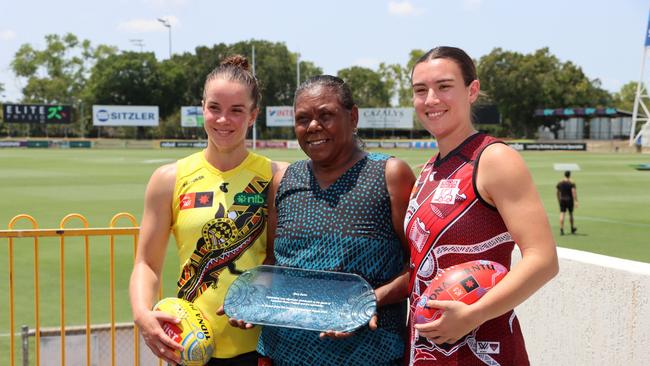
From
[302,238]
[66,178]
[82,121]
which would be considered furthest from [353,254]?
[82,121]

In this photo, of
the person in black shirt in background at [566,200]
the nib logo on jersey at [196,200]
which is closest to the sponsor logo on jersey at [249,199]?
the nib logo on jersey at [196,200]

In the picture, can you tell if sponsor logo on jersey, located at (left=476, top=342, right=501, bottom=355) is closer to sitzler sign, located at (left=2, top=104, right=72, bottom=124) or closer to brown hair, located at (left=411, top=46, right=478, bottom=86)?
brown hair, located at (left=411, top=46, right=478, bottom=86)

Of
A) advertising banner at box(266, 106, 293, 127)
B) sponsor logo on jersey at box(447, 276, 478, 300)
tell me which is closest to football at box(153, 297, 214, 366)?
sponsor logo on jersey at box(447, 276, 478, 300)

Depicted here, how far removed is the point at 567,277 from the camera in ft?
13.3

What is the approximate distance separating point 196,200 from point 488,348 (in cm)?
145

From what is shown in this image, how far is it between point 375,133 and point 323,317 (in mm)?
87502

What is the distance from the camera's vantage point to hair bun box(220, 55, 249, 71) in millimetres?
3273

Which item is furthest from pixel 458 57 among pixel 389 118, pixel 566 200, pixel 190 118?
pixel 190 118

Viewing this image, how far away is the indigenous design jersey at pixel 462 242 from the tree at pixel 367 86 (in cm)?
10118

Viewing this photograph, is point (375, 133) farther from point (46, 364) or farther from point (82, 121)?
point (46, 364)

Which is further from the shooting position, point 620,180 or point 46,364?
point 620,180

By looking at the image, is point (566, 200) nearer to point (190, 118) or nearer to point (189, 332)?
point (189, 332)

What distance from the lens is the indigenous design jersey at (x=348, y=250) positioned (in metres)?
2.80

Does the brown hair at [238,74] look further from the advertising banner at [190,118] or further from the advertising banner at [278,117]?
the advertising banner at [278,117]
